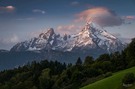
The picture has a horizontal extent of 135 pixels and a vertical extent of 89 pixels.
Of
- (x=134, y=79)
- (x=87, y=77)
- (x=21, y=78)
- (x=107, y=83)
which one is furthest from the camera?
(x=21, y=78)

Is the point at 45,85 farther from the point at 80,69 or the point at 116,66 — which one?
the point at 116,66

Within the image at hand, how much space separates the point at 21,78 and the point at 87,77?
61.7 metres

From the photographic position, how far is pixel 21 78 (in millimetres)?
197000

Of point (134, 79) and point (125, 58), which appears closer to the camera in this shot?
point (134, 79)

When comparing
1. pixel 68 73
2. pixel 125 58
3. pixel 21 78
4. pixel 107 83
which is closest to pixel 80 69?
pixel 68 73

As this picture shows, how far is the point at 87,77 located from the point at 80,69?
14.8 m

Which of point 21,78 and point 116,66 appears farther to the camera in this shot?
point 21,78

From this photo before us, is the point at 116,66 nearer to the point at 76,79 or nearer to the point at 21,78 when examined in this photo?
the point at 76,79

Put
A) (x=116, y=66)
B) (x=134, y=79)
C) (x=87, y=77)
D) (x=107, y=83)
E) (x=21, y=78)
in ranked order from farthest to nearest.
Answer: (x=21, y=78) → (x=116, y=66) → (x=87, y=77) → (x=107, y=83) → (x=134, y=79)

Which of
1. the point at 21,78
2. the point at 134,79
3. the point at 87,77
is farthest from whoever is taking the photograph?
the point at 21,78

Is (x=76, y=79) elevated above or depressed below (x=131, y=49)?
below

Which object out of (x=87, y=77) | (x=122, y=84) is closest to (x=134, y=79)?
(x=122, y=84)

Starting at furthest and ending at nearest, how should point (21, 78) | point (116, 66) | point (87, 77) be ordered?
point (21, 78)
point (116, 66)
point (87, 77)

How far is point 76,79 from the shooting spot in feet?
479
